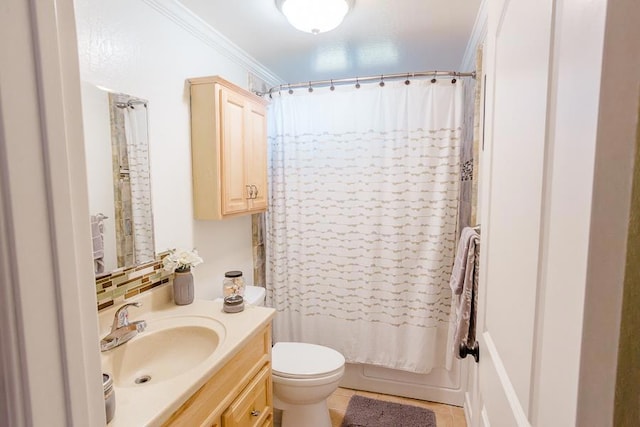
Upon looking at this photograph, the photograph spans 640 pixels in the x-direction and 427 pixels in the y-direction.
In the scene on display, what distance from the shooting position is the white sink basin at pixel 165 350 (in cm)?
122

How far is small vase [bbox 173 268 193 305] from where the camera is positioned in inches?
63.4

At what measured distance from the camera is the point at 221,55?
2.04 metres

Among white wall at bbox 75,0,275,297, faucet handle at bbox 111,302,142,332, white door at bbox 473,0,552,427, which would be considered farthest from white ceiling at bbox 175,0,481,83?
faucet handle at bbox 111,302,142,332

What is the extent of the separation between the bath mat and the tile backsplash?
1.45 meters

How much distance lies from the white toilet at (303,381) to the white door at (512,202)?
3.07 feet

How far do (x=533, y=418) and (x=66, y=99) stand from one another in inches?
34.5

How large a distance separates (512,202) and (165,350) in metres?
1.38

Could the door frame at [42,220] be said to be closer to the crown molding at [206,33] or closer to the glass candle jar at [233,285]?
the glass candle jar at [233,285]

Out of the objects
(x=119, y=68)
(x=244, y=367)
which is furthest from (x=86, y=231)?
(x=119, y=68)

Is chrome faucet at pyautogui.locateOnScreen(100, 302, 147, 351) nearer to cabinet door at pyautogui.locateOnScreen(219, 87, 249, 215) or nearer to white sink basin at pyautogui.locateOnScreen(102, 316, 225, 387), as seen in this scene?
white sink basin at pyautogui.locateOnScreen(102, 316, 225, 387)

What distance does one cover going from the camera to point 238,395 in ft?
4.21

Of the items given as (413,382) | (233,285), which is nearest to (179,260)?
(233,285)

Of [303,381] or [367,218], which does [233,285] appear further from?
[367,218]

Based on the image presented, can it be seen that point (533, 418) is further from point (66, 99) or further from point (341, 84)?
point (341, 84)
